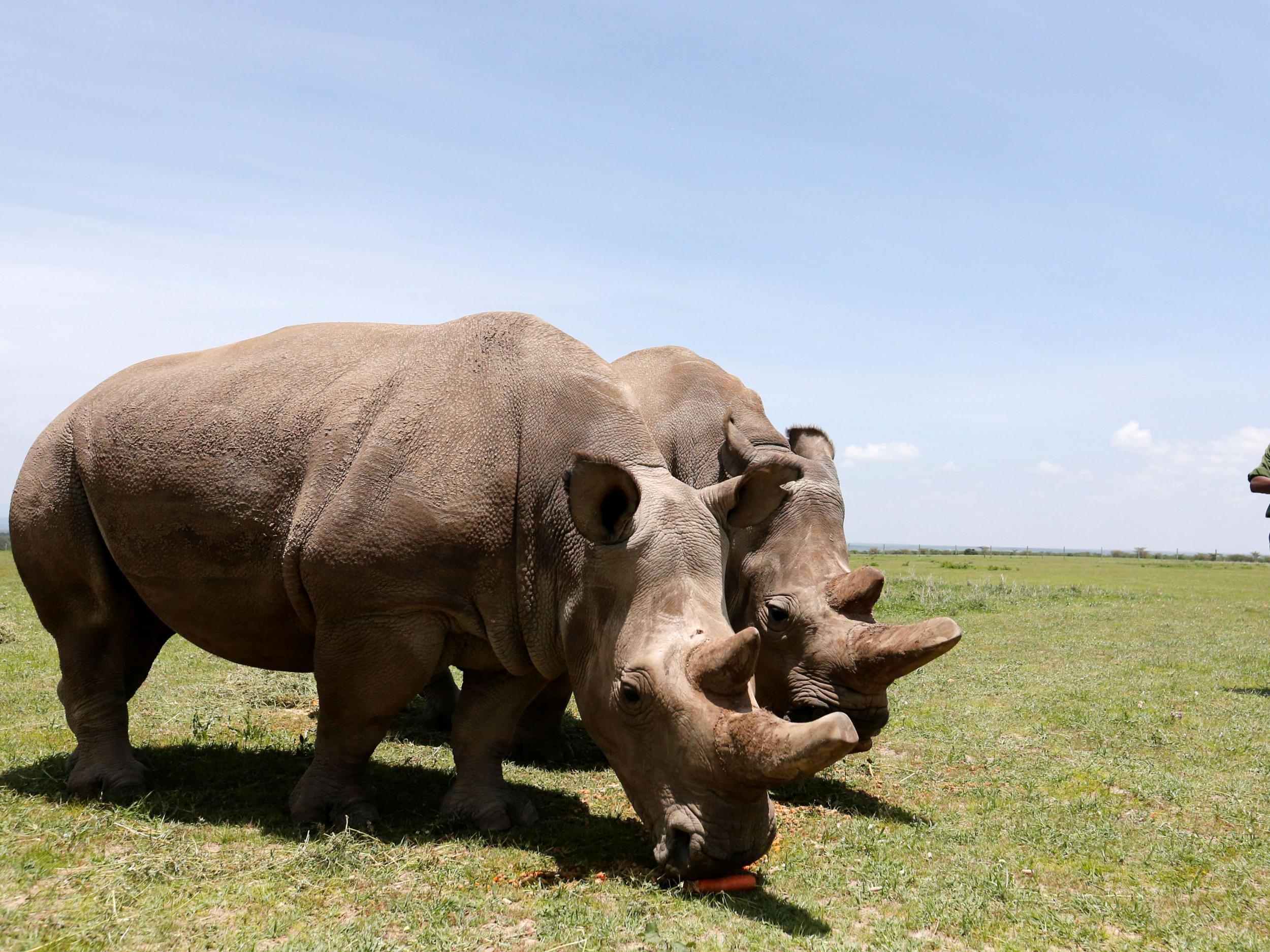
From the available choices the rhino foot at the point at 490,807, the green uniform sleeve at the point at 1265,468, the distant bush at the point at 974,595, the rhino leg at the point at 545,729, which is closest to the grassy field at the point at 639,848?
the rhino foot at the point at 490,807

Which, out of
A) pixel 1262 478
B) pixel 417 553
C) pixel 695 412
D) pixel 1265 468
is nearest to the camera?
pixel 417 553

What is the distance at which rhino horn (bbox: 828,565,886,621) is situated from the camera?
6.32 m

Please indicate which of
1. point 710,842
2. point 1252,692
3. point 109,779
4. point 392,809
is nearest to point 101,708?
point 109,779

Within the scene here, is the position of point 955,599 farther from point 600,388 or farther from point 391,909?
point 391,909

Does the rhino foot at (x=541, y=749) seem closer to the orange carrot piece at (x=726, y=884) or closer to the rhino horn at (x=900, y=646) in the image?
the rhino horn at (x=900, y=646)

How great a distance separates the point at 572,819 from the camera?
575cm

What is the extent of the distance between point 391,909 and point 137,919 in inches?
38.3

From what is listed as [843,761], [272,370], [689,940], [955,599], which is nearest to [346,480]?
[272,370]

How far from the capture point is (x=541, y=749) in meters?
7.63

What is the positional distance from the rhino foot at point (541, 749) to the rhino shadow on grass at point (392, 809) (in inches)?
29.5

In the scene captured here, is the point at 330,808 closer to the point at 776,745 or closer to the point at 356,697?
the point at 356,697

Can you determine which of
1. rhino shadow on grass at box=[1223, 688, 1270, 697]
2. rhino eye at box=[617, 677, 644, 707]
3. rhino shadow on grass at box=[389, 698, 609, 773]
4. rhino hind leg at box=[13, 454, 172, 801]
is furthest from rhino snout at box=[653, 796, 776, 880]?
rhino shadow on grass at box=[1223, 688, 1270, 697]

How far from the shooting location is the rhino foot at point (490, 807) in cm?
549

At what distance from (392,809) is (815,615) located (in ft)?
9.10
